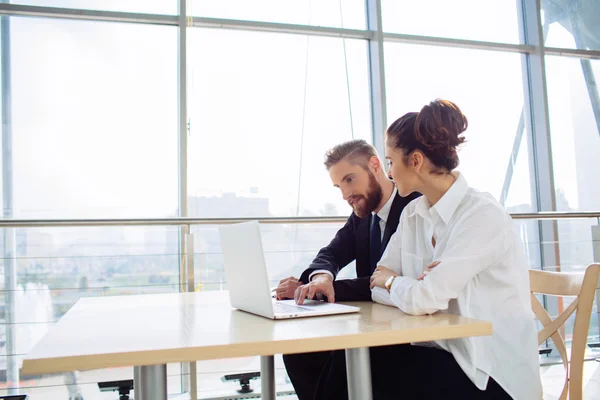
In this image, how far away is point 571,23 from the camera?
Answer: 15.3 feet

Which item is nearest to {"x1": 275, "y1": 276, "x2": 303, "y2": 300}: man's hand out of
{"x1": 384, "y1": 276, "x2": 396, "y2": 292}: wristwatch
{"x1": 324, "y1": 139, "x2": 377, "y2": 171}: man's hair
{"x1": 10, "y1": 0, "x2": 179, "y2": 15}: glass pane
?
{"x1": 384, "y1": 276, "x2": 396, "y2": 292}: wristwatch

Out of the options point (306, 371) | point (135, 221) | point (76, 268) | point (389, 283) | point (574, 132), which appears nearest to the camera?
point (389, 283)

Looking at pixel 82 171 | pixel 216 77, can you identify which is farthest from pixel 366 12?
pixel 82 171

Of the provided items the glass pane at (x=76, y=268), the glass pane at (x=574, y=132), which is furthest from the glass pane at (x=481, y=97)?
the glass pane at (x=76, y=268)

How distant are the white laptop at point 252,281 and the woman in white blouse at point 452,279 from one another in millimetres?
160

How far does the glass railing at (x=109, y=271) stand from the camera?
2.86 meters

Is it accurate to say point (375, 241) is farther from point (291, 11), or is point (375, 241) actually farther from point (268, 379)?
point (291, 11)

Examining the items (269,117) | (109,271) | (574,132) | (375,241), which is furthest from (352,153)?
(574,132)

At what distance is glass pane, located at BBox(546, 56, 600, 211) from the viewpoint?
14.8 feet

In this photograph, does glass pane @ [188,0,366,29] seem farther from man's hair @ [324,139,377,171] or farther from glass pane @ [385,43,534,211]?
man's hair @ [324,139,377,171]

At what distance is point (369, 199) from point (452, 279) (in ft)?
2.31

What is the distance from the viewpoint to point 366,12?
4277mm

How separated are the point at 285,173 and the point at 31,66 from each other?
1.76 metres

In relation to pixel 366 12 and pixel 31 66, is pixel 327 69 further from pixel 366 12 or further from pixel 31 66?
pixel 31 66
